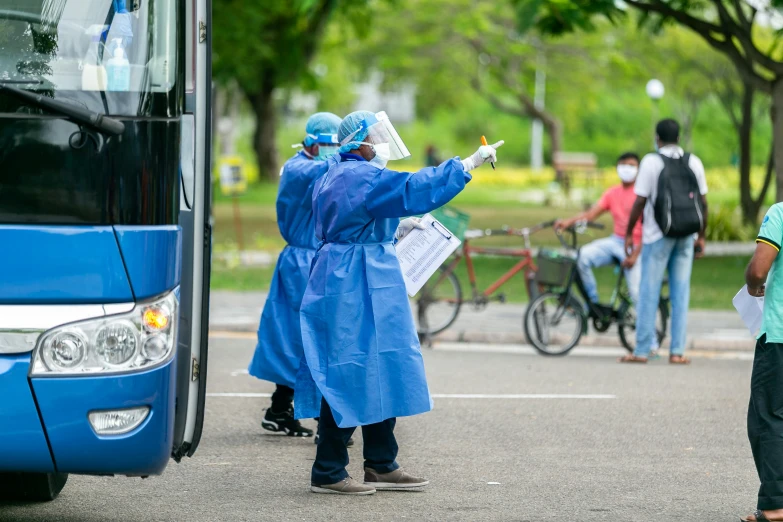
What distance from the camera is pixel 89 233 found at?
4.59m

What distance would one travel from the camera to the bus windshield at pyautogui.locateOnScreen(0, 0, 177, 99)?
15.5 ft

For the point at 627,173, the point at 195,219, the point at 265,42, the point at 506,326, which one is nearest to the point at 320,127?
the point at 195,219

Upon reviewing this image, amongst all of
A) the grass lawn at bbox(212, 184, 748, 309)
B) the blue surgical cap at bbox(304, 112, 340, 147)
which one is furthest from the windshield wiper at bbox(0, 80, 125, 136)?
the grass lawn at bbox(212, 184, 748, 309)

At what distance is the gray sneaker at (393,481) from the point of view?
6.43 metres

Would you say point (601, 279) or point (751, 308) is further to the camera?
point (601, 279)

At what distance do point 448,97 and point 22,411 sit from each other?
2457 inches

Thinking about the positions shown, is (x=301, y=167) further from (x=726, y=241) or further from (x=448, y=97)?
(x=448, y=97)

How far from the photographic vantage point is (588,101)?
5462cm

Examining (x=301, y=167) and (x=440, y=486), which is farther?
(x=301, y=167)

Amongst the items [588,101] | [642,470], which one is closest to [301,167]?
[642,470]

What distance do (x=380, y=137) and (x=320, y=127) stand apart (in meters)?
1.61

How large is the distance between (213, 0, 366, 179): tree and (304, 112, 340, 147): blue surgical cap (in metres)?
18.7

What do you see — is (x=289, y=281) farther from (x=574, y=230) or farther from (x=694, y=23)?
(x=694, y=23)

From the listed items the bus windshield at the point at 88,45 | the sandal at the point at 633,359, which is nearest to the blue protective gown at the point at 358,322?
the bus windshield at the point at 88,45
